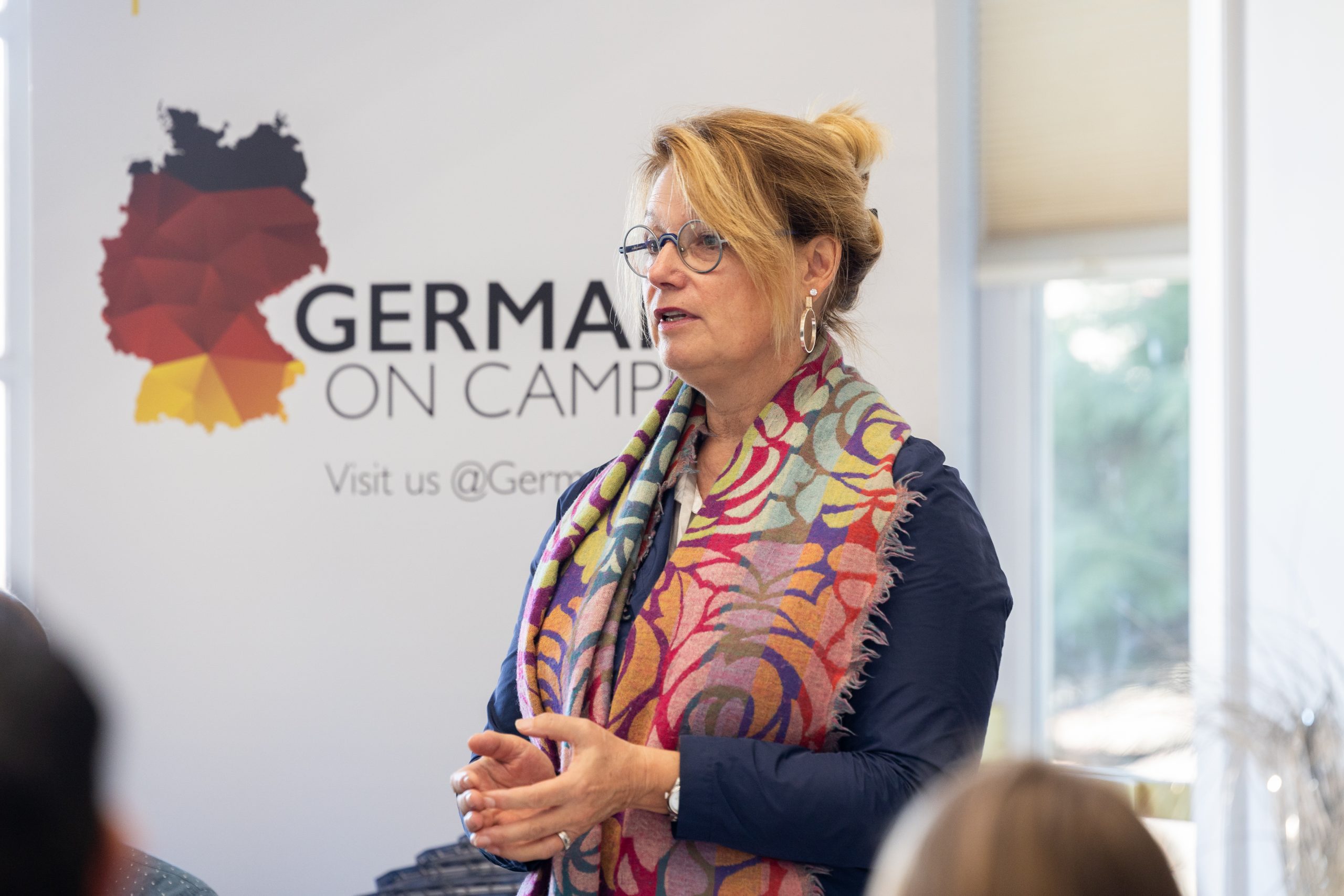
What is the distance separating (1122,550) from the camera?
128 inches

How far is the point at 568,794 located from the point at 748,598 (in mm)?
353

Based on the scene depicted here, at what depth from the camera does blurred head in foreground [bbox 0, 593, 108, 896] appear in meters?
0.64

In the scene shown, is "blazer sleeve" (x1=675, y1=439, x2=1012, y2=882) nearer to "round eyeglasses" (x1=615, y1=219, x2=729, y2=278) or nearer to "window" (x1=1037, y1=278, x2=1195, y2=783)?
"round eyeglasses" (x1=615, y1=219, x2=729, y2=278)

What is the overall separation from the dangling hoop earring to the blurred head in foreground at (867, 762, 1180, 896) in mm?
1132

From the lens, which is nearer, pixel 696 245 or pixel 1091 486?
pixel 696 245

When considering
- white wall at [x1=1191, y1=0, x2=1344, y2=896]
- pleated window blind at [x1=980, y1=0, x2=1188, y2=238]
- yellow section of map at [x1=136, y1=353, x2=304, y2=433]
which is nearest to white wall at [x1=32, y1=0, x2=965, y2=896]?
yellow section of map at [x1=136, y1=353, x2=304, y2=433]

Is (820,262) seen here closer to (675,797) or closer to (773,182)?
(773,182)

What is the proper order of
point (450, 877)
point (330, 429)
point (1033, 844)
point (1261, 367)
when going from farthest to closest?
point (330, 429) → point (450, 877) → point (1261, 367) → point (1033, 844)

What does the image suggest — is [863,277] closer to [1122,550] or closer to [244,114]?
[1122,550]

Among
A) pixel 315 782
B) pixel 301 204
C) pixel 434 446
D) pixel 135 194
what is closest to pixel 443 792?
pixel 315 782

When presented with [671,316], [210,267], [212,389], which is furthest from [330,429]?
[671,316]

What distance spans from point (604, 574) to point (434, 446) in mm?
1461

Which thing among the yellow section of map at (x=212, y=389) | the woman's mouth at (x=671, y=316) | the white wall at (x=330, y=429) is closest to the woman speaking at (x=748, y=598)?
the woman's mouth at (x=671, y=316)

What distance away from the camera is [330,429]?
3.13 metres
